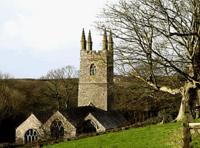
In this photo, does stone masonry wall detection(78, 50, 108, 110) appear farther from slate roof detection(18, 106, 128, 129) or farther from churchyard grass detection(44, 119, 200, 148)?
churchyard grass detection(44, 119, 200, 148)

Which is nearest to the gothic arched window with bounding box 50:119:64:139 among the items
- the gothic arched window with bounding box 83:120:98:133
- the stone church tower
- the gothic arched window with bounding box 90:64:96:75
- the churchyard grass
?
the gothic arched window with bounding box 83:120:98:133

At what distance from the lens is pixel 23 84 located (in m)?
56.1

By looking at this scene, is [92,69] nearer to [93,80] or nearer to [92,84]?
[93,80]

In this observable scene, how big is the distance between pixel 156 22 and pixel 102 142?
6401 millimetres

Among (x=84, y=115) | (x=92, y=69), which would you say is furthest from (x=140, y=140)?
(x=92, y=69)

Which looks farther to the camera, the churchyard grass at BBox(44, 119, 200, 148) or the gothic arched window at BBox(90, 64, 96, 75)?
the gothic arched window at BBox(90, 64, 96, 75)

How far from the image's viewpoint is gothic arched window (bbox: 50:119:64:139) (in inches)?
916

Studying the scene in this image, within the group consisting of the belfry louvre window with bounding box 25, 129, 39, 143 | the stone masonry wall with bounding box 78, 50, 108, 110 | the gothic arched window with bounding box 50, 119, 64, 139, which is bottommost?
the belfry louvre window with bounding box 25, 129, 39, 143

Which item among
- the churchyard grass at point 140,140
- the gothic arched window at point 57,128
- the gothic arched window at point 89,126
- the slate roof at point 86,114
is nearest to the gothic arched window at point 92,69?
the slate roof at point 86,114

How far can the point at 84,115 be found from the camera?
25500 millimetres

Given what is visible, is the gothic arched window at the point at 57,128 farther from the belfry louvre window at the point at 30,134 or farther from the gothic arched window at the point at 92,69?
the gothic arched window at the point at 92,69

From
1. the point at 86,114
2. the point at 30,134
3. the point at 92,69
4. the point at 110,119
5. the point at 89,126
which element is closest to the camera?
the point at 89,126

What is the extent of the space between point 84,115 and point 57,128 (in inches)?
132

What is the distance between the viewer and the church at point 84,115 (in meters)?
23.1
